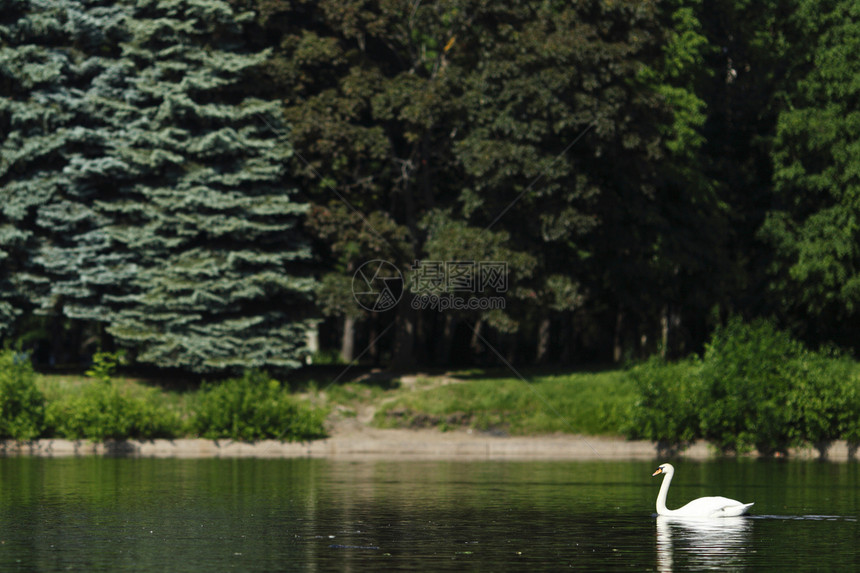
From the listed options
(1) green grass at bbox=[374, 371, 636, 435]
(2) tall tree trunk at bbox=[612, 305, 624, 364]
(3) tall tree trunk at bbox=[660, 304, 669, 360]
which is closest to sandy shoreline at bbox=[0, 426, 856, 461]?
(1) green grass at bbox=[374, 371, 636, 435]

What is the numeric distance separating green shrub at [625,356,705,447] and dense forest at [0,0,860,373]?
5594 mm

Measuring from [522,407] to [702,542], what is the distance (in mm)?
20568

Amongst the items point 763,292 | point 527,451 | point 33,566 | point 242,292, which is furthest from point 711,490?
point 763,292

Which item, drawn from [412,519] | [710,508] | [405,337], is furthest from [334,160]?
[710,508]

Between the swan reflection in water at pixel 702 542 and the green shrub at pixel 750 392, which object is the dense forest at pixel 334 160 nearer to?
the green shrub at pixel 750 392

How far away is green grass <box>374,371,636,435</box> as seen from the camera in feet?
120


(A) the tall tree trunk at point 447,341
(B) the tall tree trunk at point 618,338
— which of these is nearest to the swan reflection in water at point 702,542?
(A) the tall tree trunk at point 447,341

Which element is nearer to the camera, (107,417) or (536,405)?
(107,417)

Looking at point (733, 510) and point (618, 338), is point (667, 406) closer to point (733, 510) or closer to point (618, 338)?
point (733, 510)

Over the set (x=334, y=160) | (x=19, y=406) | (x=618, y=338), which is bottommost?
(x=19, y=406)

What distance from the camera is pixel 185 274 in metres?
39.5

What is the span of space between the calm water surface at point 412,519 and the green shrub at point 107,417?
488cm

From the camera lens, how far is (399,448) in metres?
36.3

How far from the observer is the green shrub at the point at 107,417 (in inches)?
1388
